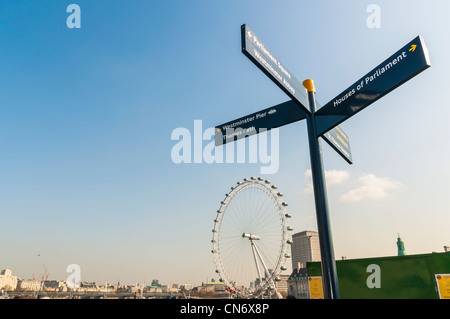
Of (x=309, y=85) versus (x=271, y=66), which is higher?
(x=309, y=85)

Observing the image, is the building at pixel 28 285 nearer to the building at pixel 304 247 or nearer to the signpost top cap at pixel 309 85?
A: the building at pixel 304 247

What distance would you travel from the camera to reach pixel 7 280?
139 m

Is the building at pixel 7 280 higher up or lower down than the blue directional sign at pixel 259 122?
lower down

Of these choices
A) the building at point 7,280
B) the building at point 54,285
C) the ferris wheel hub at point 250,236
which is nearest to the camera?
the ferris wheel hub at point 250,236

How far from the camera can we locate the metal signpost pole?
185 inches

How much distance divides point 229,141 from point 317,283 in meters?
4.16

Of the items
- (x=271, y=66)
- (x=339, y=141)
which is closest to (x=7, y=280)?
(x=339, y=141)

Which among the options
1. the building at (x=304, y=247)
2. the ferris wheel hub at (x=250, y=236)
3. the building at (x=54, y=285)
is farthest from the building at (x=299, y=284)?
the building at (x=54, y=285)

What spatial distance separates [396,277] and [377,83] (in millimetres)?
3851

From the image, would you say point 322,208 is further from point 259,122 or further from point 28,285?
point 28,285

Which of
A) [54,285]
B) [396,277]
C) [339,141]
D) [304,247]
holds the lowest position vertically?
[54,285]

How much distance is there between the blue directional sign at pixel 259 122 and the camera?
610 cm
